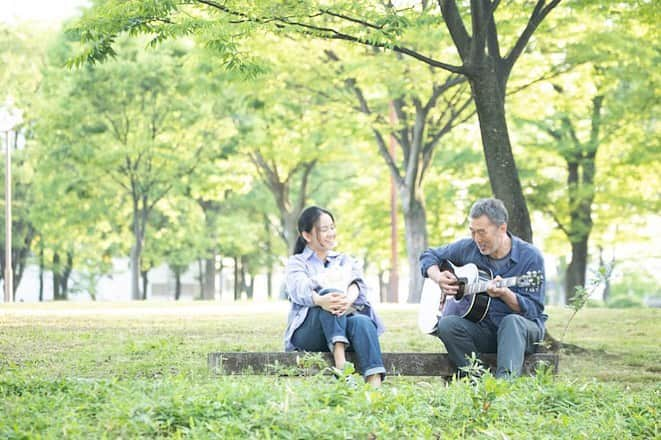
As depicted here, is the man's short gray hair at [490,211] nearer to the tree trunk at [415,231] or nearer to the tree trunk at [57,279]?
the tree trunk at [415,231]

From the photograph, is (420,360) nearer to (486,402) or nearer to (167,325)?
(486,402)

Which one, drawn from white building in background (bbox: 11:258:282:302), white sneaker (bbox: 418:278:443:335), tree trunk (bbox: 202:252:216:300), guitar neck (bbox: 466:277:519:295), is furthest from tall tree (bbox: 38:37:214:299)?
guitar neck (bbox: 466:277:519:295)

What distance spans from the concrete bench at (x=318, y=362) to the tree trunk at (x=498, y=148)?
11.2 feet

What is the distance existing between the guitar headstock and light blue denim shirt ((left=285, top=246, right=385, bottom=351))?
1.01 metres

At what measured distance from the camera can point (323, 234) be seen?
6711 mm

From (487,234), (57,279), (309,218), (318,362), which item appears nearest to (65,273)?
(57,279)

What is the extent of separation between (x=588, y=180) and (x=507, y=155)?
16827 mm

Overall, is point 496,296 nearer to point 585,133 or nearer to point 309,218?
point 309,218

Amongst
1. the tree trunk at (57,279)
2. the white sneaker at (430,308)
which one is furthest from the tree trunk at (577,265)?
the tree trunk at (57,279)

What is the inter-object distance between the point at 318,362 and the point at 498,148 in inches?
181

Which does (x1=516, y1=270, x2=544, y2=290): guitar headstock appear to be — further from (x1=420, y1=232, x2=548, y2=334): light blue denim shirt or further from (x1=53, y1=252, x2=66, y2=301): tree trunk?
(x1=53, y1=252, x2=66, y2=301): tree trunk

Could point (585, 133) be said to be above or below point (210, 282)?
above

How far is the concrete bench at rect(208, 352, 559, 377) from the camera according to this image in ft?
19.3

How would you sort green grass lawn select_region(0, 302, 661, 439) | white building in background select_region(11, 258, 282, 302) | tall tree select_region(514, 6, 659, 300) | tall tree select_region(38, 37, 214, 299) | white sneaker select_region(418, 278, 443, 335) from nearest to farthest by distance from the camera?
green grass lawn select_region(0, 302, 661, 439), white sneaker select_region(418, 278, 443, 335), tall tree select_region(514, 6, 659, 300), tall tree select_region(38, 37, 214, 299), white building in background select_region(11, 258, 282, 302)
